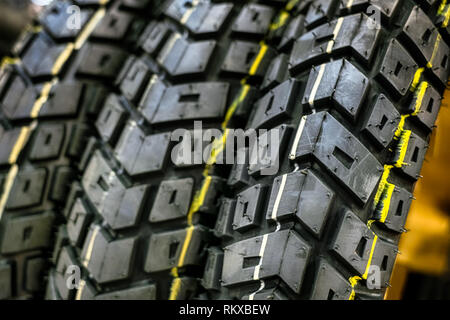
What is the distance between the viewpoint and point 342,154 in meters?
1.20

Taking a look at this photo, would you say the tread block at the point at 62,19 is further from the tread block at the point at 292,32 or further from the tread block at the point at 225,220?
the tread block at the point at 225,220

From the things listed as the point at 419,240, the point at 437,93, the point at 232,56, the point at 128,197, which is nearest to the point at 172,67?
the point at 232,56

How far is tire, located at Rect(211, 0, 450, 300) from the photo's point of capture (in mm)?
1176

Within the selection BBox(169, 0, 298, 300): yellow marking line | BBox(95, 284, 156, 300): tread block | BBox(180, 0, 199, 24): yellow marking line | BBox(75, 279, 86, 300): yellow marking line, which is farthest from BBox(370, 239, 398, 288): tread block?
BBox(180, 0, 199, 24): yellow marking line

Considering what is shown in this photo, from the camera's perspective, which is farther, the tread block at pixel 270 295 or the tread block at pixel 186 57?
the tread block at pixel 186 57

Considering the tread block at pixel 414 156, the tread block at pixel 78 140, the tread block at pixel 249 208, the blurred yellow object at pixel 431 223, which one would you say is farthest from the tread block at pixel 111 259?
the blurred yellow object at pixel 431 223

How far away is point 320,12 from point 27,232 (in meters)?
1.33

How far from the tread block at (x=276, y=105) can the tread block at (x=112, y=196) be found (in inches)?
17.1

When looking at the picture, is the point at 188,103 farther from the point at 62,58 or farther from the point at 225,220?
the point at 62,58

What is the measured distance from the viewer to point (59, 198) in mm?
1703

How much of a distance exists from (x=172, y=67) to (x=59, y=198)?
2.29 feet

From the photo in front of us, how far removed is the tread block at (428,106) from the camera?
1312 millimetres

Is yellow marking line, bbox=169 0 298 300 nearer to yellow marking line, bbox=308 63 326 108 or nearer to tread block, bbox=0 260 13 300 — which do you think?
yellow marking line, bbox=308 63 326 108
